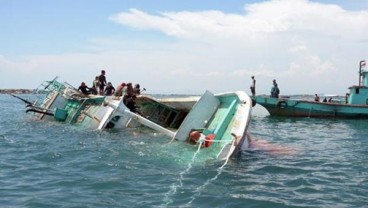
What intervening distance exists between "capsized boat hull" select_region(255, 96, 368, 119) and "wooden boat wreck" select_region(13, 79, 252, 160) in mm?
11696

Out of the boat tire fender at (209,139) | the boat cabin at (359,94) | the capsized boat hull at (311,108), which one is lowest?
the boat tire fender at (209,139)

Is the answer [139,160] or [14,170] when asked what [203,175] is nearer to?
[139,160]

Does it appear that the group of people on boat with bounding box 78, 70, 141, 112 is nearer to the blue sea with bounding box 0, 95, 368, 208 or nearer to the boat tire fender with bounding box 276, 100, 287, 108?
the blue sea with bounding box 0, 95, 368, 208

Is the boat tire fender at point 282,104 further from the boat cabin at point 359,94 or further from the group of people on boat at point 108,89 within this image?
the group of people on boat at point 108,89

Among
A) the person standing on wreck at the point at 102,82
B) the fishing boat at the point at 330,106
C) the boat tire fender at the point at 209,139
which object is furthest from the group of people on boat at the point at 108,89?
the fishing boat at the point at 330,106

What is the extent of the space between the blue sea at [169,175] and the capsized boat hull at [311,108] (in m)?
14.5

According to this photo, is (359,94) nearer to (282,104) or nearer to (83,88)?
(282,104)

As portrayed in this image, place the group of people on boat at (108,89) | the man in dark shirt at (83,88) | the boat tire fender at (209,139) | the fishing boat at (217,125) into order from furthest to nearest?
the man in dark shirt at (83,88) < the group of people on boat at (108,89) < the boat tire fender at (209,139) < the fishing boat at (217,125)

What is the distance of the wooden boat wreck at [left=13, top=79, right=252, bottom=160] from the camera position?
42.1ft

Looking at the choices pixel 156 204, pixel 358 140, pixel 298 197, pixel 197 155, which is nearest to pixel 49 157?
pixel 197 155

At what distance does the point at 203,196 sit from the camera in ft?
26.5

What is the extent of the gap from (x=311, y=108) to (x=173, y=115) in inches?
501

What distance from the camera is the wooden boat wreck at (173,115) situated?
12844 mm

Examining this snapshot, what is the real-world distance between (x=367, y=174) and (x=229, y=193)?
4.06 m
